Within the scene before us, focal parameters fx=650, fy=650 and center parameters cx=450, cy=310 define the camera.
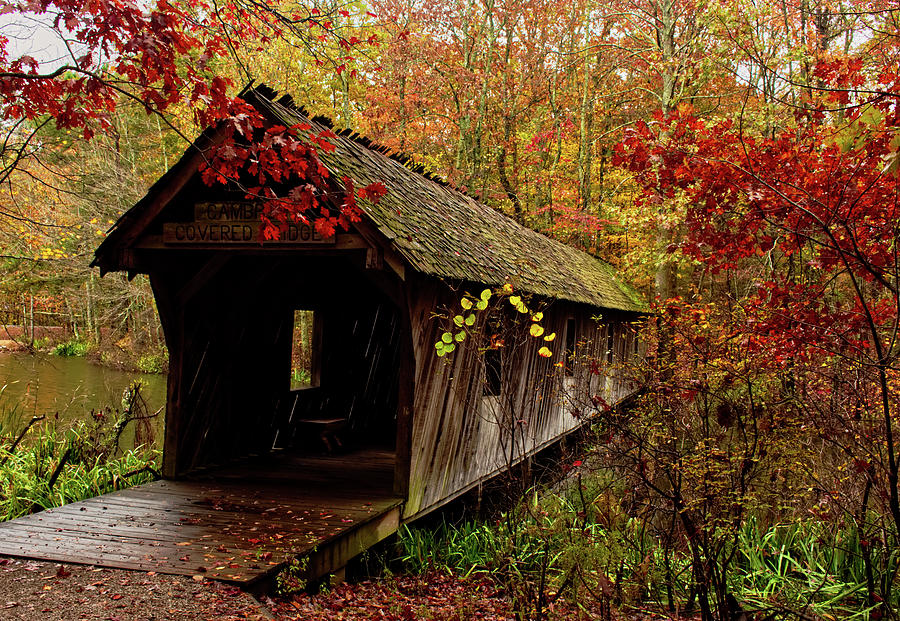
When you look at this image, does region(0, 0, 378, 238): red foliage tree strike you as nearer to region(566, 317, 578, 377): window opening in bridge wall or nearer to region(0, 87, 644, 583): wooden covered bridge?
region(0, 87, 644, 583): wooden covered bridge

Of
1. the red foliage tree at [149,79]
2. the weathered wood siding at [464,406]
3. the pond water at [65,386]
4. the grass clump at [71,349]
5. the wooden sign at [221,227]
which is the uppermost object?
the red foliage tree at [149,79]

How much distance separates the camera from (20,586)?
4.26m

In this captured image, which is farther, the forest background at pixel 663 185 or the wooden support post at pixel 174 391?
the wooden support post at pixel 174 391

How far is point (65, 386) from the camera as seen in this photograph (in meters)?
19.3

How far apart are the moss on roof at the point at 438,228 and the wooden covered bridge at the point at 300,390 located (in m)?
0.04

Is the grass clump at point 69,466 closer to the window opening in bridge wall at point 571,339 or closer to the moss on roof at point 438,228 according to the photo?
the moss on roof at point 438,228

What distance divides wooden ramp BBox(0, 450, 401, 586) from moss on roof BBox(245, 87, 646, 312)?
2.44 metres

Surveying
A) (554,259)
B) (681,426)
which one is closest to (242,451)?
(681,426)

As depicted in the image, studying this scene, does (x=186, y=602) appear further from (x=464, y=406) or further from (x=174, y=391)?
(x=464, y=406)

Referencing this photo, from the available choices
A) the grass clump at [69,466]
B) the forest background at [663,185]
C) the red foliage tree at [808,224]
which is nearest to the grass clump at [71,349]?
the forest background at [663,185]

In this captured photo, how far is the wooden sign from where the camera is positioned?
642 cm

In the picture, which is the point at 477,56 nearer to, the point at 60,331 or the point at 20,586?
the point at 20,586

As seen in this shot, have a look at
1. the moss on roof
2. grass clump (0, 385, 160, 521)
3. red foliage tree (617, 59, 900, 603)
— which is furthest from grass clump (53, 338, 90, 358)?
red foliage tree (617, 59, 900, 603)

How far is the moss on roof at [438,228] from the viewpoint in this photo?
6184mm
